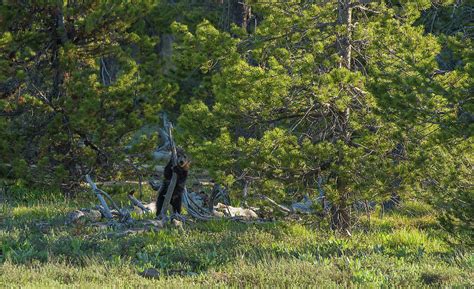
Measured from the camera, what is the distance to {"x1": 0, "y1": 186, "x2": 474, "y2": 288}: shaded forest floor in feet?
27.1

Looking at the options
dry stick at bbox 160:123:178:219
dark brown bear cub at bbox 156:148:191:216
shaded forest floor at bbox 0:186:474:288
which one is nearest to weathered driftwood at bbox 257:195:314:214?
shaded forest floor at bbox 0:186:474:288

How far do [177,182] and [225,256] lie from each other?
9.28 feet

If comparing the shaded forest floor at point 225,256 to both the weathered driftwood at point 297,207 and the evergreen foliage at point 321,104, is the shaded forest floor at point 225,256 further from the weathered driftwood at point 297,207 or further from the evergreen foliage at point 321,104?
Answer: the evergreen foliage at point 321,104

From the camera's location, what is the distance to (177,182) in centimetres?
1241

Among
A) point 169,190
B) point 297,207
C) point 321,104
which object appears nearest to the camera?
point 321,104

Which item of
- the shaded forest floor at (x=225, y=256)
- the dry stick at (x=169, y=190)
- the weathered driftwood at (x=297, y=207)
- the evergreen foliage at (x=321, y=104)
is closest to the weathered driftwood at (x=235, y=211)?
the evergreen foliage at (x=321, y=104)

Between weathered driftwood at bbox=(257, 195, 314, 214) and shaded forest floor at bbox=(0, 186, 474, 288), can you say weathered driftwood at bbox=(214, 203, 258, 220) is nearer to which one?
weathered driftwood at bbox=(257, 195, 314, 214)

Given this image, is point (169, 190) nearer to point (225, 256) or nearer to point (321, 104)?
point (225, 256)

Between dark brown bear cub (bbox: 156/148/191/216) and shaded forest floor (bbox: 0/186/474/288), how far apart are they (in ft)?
2.19

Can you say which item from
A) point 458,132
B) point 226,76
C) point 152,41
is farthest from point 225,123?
point 152,41

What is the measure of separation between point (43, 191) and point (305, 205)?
5827 mm

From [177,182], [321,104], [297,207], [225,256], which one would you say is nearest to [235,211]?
[297,207]

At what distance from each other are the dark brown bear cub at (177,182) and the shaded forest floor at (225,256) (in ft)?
2.19

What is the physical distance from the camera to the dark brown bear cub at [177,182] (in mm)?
12358
